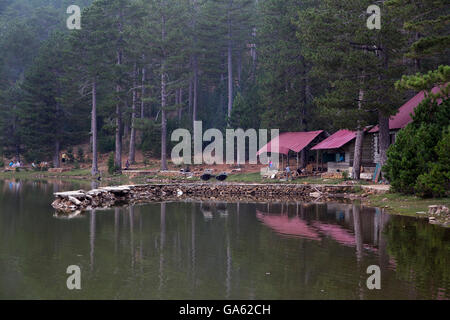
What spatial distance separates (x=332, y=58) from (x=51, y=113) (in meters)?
37.2

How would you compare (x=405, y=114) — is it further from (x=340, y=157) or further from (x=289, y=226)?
(x=289, y=226)

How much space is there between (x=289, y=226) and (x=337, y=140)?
20.4m

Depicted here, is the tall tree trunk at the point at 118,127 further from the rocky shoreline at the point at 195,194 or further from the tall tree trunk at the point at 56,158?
the rocky shoreline at the point at 195,194

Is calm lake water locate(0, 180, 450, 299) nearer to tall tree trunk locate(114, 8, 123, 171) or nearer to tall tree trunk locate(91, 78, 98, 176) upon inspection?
tall tree trunk locate(91, 78, 98, 176)

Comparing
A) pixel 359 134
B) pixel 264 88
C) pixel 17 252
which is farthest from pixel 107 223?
pixel 264 88

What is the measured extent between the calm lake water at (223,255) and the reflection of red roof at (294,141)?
1755 cm

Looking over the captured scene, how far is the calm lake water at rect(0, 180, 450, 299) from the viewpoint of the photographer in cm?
951

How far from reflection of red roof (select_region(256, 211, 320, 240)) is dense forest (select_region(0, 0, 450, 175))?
11.6 meters

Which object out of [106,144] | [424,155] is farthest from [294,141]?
[106,144]

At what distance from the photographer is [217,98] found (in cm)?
6025

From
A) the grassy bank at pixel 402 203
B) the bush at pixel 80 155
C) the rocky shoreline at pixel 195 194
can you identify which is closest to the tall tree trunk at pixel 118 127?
the bush at pixel 80 155

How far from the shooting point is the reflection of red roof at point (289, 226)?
16122 millimetres

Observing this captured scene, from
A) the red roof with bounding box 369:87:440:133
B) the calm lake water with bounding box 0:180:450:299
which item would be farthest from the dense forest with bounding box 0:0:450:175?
the calm lake water with bounding box 0:180:450:299

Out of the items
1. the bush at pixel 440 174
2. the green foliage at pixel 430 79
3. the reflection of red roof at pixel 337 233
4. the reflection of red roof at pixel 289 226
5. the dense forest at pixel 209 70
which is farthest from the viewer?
the dense forest at pixel 209 70
